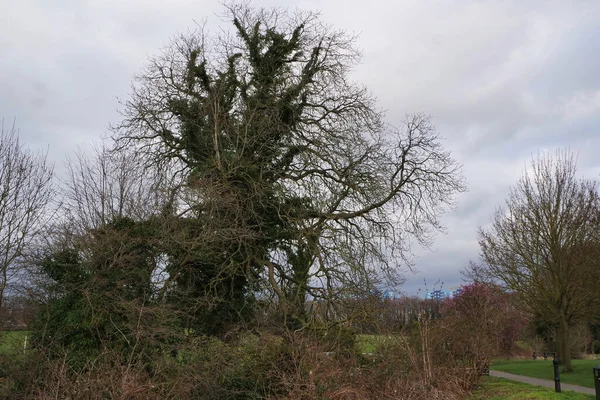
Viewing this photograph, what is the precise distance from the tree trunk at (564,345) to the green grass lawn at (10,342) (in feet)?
69.9

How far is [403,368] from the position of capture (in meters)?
11.9

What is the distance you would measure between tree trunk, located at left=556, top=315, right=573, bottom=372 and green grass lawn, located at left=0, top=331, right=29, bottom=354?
69.9 feet

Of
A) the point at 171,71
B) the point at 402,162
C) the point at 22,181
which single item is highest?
the point at 171,71

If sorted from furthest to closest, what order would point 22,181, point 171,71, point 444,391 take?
point 171,71 < point 22,181 < point 444,391

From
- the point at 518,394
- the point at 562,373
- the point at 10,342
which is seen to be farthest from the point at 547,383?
the point at 10,342

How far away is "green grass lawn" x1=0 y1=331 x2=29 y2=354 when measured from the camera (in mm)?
12961

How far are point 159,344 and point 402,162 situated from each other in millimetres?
10409

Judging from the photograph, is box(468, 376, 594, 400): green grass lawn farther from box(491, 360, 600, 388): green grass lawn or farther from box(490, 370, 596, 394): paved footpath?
box(491, 360, 600, 388): green grass lawn

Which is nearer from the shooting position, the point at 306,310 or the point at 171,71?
the point at 306,310

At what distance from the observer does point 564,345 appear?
2414cm

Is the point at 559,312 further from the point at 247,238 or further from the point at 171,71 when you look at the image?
the point at 171,71

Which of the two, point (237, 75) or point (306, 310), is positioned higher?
point (237, 75)

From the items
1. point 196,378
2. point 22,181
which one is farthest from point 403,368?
point 22,181

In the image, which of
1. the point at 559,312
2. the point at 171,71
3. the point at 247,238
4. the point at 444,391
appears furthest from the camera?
the point at 559,312
